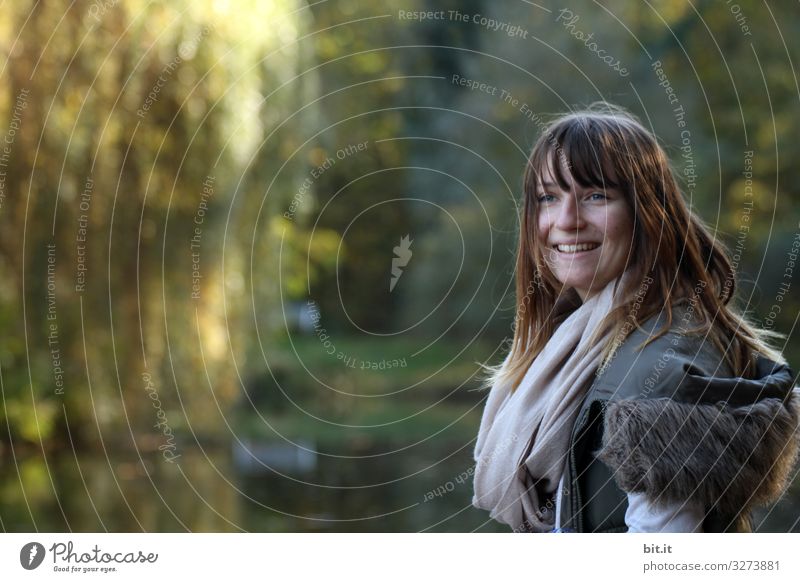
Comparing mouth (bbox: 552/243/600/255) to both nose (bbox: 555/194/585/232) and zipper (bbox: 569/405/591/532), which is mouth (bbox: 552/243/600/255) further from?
zipper (bbox: 569/405/591/532)

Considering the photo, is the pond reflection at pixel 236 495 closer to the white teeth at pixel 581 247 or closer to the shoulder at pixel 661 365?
the white teeth at pixel 581 247

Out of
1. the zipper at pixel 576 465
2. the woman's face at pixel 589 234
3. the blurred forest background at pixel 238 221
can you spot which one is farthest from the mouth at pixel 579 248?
the blurred forest background at pixel 238 221

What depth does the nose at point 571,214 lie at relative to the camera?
1994 mm

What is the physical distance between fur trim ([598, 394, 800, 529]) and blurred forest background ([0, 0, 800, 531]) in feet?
6.74

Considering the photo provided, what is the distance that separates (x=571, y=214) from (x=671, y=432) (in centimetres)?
45

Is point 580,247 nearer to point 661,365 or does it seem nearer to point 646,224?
point 646,224

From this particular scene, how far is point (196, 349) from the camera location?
7.65 m

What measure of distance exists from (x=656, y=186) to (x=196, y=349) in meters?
6.06

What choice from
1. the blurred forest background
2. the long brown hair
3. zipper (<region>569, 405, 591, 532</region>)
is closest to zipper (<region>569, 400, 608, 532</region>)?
zipper (<region>569, 405, 591, 532</region>)
